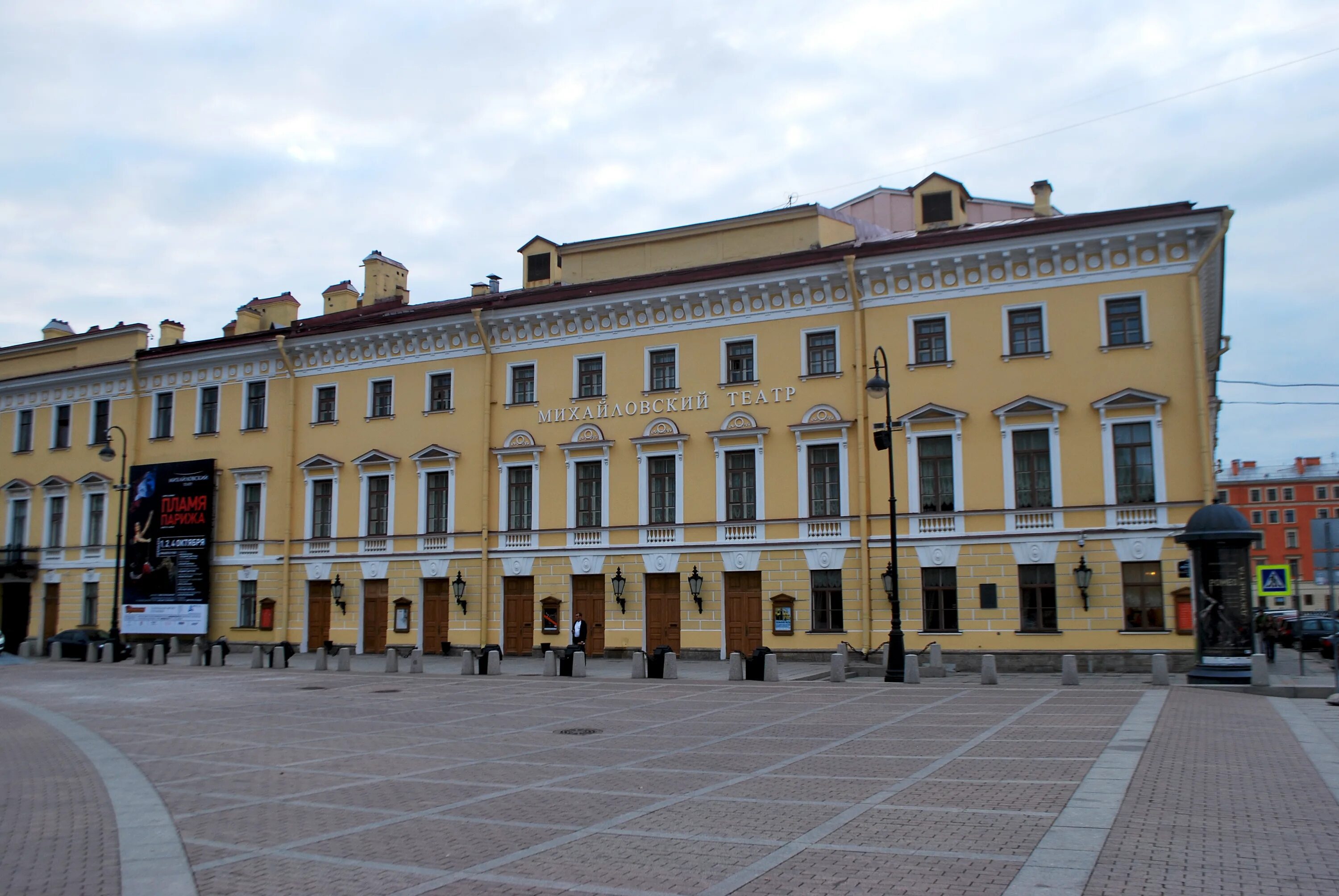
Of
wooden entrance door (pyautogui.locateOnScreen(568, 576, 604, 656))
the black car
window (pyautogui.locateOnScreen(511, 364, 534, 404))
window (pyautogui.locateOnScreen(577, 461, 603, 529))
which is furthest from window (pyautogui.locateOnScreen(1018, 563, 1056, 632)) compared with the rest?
the black car

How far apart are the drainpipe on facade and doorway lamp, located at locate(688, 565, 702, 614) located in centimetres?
745

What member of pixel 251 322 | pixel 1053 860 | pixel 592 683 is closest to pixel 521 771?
pixel 1053 860

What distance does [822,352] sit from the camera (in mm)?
32781

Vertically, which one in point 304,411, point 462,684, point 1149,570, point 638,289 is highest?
point 638,289

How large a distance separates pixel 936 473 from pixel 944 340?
3979 millimetres

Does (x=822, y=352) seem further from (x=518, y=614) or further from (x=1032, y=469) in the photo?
(x=518, y=614)

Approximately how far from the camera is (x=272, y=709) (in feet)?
70.0

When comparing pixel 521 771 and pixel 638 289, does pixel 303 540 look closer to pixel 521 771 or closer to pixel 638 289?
pixel 638 289

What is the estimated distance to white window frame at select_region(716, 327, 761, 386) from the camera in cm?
3334

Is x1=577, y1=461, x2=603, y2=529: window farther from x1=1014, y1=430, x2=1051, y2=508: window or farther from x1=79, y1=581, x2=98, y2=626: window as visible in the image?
x1=79, y1=581, x2=98, y2=626: window

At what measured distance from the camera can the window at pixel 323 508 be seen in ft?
131

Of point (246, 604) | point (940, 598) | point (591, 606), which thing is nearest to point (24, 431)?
point (246, 604)

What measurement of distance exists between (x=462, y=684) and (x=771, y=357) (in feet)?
45.7

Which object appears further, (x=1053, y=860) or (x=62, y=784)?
(x=62, y=784)
